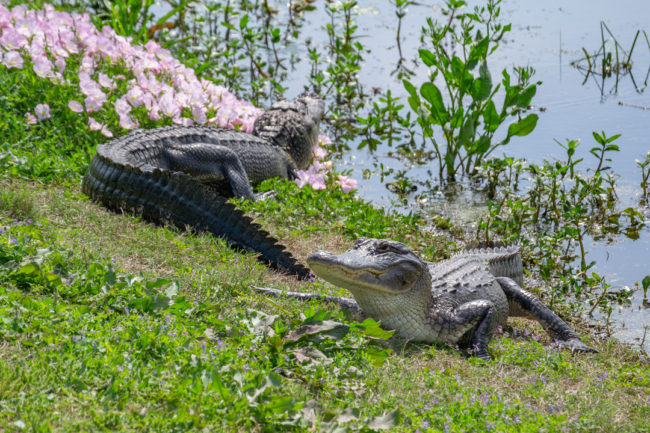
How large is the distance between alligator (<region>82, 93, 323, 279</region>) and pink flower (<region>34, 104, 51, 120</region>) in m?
0.94

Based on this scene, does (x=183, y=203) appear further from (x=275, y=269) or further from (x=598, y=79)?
(x=598, y=79)

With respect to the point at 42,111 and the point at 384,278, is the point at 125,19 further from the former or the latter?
the point at 384,278

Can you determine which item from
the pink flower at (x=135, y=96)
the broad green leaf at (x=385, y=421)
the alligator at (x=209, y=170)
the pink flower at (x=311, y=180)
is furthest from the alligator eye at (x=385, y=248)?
the pink flower at (x=135, y=96)

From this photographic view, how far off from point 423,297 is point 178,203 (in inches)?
83.9

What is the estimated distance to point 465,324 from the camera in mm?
4234

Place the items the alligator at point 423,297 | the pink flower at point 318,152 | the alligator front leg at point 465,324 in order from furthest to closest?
the pink flower at point 318,152 < the alligator front leg at point 465,324 < the alligator at point 423,297

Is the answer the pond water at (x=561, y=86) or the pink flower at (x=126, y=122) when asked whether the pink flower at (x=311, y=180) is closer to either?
the pond water at (x=561, y=86)

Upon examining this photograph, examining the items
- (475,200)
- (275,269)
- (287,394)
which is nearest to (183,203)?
(275,269)

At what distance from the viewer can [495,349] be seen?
13.7 feet

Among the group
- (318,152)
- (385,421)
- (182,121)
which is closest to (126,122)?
(182,121)

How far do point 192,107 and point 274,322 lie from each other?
4436 millimetres

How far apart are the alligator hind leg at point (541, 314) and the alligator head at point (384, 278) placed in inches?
37.5

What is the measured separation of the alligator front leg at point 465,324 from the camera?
4211mm

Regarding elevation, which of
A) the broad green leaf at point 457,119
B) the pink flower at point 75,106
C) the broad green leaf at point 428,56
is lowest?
the pink flower at point 75,106
